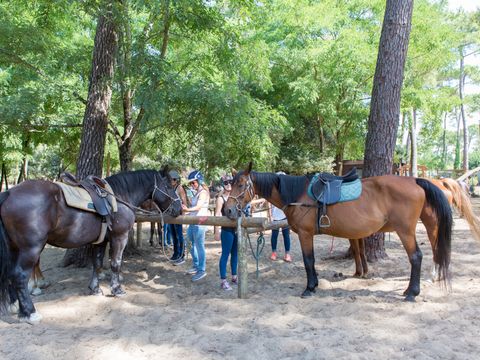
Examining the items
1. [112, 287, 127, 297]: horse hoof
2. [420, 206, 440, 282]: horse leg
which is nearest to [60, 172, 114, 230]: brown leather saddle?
[112, 287, 127, 297]: horse hoof

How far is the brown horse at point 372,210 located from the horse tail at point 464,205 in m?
1.12

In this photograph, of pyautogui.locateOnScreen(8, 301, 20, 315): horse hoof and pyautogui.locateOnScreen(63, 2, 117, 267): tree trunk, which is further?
pyautogui.locateOnScreen(63, 2, 117, 267): tree trunk

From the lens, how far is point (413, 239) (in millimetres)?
5188

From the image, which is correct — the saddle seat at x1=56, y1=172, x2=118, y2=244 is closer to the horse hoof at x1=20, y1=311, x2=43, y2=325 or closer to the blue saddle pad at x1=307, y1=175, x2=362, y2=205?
the horse hoof at x1=20, y1=311, x2=43, y2=325

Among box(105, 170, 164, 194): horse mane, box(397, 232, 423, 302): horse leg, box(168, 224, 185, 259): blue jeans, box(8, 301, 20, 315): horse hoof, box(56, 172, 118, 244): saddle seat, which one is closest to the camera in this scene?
box(8, 301, 20, 315): horse hoof

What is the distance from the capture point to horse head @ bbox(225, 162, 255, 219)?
5.34 metres

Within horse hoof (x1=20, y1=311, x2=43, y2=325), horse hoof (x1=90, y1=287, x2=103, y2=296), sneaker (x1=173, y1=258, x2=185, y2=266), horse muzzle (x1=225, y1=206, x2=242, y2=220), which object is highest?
horse muzzle (x1=225, y1=206, x2=242, y2=220)

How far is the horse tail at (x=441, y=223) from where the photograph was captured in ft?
17.1

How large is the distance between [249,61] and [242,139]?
97.7 inches

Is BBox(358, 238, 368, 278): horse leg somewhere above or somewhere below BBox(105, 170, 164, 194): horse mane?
below

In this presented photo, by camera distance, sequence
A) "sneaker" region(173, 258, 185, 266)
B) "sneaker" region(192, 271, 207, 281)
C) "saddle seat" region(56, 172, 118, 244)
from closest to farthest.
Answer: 1. "saddle seat" region(56, 172, 118, 244)
2. "sneaker" region(192, 271, 207, 281)
3. "sneaker" region(173, 258, 185, 266)

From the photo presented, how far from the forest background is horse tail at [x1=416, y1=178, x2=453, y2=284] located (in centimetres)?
329

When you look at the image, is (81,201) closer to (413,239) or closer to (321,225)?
(321,225)

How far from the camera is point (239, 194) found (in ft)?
17.7
